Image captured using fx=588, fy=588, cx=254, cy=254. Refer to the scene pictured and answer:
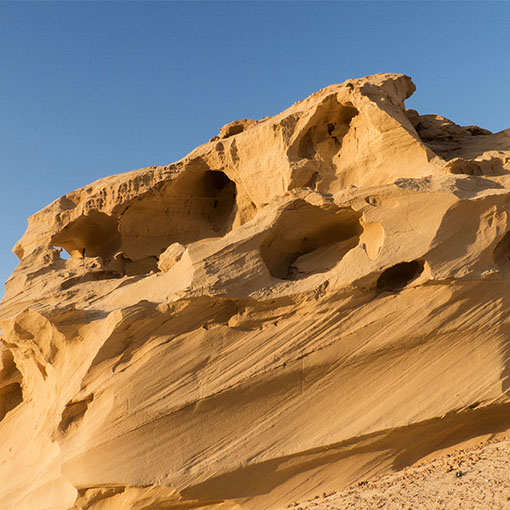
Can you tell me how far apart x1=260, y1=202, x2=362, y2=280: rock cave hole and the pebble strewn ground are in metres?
2.87

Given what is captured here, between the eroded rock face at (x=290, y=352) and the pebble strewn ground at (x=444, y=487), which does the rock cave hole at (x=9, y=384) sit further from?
the pebble strewn ground at (x=444, y=487)

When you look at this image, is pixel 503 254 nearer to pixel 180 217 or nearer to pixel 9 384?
pixel 180 217

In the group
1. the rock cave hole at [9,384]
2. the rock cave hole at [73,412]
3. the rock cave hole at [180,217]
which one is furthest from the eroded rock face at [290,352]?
the rock cave hole at [180,217]

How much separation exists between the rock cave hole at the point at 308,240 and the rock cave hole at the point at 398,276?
2.43 feet

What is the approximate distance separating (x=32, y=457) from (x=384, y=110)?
743 centimetres

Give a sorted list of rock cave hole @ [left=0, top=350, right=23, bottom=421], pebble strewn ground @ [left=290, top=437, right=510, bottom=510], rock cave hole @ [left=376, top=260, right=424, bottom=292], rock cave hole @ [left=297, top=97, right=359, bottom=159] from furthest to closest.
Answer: rock cave hole @ [left=0, top=350, right=23, bottom=421] < rock cave hole @ [left=297, top=97, right=359, bottom=159] < rock cave hole @ [left=376, top=260, right=424, bottom=292] < pebble strewn ground @ [left=290, top=437, right=510, bottom=510]

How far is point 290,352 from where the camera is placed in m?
7.62

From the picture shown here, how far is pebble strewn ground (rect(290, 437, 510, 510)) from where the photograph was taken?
6.08m

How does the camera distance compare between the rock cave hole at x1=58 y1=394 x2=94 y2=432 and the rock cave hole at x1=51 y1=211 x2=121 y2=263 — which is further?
the rock cave hole at x1=51 y1=211 x2=121 y2=263

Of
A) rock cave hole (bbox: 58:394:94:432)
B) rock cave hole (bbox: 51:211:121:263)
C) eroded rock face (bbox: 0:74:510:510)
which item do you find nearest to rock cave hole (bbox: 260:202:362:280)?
eroded rock face (bbox: 0:74:510:510)

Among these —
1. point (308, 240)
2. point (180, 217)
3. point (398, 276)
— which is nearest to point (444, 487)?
point (398, 276)

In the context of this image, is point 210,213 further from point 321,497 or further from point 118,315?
point 321,497

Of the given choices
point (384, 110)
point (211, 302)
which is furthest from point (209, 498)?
point (384, 110)

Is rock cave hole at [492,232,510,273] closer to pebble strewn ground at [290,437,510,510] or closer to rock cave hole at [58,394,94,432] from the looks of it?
pebble strewn ground at [290,437,510,510]
